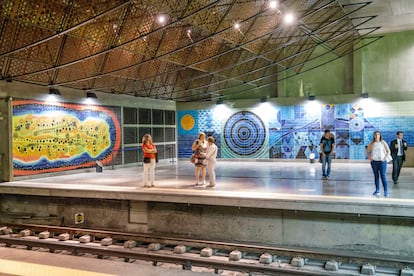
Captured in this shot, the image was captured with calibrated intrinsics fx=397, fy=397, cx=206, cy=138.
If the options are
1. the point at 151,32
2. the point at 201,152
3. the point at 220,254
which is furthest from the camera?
the point at 201,152

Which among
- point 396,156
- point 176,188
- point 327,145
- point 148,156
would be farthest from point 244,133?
point 176,188

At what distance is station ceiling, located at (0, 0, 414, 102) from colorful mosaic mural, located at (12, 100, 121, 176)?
45.0 inches

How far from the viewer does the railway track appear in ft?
25.9

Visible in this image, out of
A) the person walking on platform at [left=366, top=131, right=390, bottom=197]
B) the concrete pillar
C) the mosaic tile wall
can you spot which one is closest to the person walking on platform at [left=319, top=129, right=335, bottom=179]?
the person walking on platform at [left=366, top=131, right=390, bottom=197]

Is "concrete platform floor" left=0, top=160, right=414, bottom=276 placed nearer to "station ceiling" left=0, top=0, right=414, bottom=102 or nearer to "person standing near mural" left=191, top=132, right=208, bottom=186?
"person standing near mural" left=191, top=132, right=208, bottom=186

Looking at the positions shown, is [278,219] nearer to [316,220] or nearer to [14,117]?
[316,220]

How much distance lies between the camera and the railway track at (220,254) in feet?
25.9

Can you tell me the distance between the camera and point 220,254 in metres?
9.33

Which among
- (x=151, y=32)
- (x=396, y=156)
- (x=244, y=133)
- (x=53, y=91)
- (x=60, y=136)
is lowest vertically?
(x=396, y=156)

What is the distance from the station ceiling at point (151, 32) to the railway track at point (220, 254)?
18.6 ft

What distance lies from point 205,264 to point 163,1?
8.23 metres

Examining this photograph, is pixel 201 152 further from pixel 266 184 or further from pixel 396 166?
pixel 396 166

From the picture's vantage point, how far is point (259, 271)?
7.79 meters

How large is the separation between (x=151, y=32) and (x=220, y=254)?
703 centimetres
